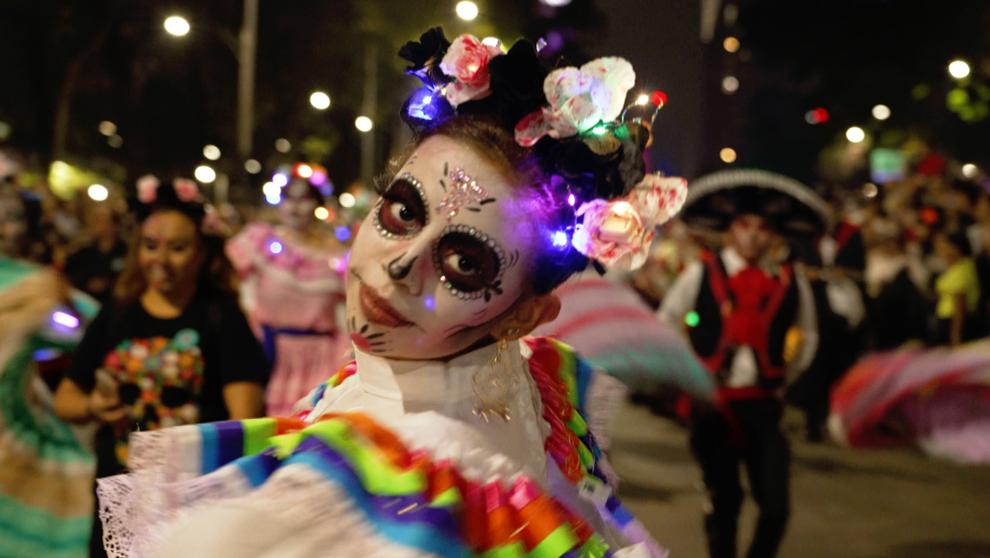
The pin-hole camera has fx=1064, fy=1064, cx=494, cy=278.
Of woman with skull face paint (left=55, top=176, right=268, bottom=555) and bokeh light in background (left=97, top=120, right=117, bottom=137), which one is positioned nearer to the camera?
woman with skull face paint (left=55, top=176, right=268, bottom=555)

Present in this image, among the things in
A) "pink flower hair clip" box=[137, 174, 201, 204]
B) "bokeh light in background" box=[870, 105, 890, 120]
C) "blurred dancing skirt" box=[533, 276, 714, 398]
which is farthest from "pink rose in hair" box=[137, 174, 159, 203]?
"bokeh light in background" box=[870, 105, 890, 120]

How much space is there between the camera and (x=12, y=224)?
15.3ft

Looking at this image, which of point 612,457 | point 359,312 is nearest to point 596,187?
point 359,312

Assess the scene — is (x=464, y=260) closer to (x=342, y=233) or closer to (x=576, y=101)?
(x=576, y=101)

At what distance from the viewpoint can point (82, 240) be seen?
9766mm

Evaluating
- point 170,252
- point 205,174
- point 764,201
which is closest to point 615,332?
point 170,252

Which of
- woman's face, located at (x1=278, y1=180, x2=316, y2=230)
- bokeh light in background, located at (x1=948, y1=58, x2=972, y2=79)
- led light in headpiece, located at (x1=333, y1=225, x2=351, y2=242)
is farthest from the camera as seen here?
bokeh light in background, located at (x1=948, y1=58, x2=972, y2=79)

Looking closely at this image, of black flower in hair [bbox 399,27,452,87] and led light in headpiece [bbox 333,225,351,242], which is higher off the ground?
led light in headpiece [bbox 333,225,351,242]

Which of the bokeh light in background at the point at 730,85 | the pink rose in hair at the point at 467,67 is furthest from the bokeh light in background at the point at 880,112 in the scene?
the pink rose in hair at the point at 467,67

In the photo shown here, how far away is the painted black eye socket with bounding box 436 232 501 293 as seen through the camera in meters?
2.20

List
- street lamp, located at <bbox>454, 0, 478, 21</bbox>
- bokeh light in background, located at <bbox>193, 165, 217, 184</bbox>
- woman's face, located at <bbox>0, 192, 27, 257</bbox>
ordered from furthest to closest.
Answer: bokeh light in background, located at <bbox>193, 165, 217, 184</bbox> → street lamp, located at <bbox>454, 0, 478, 21</bbox> → woman's face, located at <bbox>0, 192, 27, 257</bbox>

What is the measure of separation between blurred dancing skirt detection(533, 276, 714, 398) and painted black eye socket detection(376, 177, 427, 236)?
0.87 meters

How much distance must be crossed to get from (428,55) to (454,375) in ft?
2.47

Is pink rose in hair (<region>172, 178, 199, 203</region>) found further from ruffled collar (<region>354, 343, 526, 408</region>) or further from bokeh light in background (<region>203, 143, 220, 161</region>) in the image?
bokeh light in background (<region>203, 143, 220, 161</region>)
